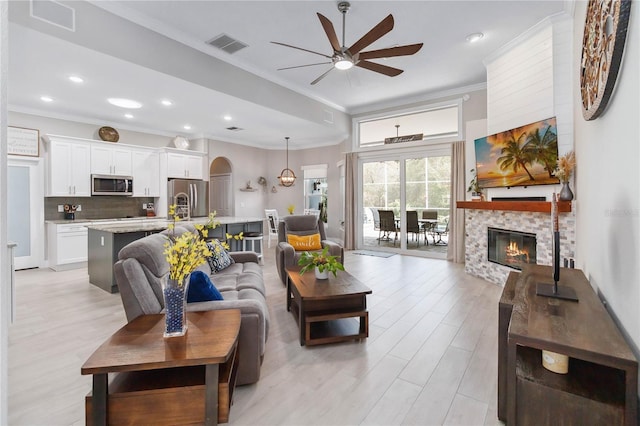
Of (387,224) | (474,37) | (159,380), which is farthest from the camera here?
(387,224)

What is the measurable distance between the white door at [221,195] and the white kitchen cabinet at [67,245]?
11.7 feet

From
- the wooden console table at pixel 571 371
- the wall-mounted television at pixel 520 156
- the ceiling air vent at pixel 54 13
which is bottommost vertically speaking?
the wooden console table at pixel 571 371

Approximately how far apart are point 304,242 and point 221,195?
5122 mm

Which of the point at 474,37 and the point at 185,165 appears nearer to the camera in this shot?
the point at 474,37

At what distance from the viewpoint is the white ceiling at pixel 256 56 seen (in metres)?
3.52

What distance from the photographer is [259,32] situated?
4035 mm

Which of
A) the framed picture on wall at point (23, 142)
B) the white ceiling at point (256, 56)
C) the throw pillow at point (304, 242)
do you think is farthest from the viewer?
the framed picture on wall at point (23, 142)

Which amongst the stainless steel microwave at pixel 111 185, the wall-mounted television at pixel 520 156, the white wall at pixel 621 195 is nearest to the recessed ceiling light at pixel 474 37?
the wall-mounted television at pixel 520 156

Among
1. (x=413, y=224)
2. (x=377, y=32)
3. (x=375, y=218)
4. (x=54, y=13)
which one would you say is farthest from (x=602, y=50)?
(x=375, y=218)

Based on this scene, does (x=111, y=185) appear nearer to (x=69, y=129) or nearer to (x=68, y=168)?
(x=68, y=168)

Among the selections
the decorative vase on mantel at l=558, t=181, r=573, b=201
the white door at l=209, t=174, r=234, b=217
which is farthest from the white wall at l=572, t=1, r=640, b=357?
the white door at l=209, t=174, r=234, b=217

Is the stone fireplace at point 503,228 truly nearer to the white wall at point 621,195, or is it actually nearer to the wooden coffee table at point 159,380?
the white wall at point 621,195

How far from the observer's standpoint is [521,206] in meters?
3.95

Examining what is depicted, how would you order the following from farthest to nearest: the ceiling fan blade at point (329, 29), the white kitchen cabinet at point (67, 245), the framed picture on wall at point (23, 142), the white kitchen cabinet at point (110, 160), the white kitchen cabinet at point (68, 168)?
the white kitchen cabinet at point (110, 160) < the white kitchen cabinet at point (68, 168) < the white kitchen cabinet at point (67, 245) < the framed picture on wall at point (23, 142) < the ceiling fan blade at point (329, 29)
